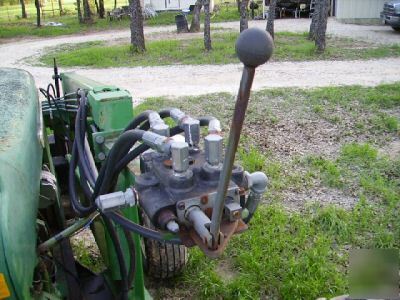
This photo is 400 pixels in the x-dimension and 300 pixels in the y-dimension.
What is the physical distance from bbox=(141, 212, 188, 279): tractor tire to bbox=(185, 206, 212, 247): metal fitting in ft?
5.51

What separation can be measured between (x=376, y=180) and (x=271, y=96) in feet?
11.6

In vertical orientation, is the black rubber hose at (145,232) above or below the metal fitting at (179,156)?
below

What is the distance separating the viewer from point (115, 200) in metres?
1.40

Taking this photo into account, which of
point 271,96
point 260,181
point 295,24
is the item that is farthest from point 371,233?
point 295,24

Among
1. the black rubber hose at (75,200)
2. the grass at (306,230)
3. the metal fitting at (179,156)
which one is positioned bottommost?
the grass at (306,230)

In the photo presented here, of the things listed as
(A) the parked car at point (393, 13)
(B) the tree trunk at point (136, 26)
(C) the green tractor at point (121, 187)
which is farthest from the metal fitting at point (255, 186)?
(A) the parked car at point (393, 13)

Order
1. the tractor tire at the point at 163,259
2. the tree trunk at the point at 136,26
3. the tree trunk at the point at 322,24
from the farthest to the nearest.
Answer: the tree trunk at the point at 136,26, the tree trunk at the point at 322,24, the tractor tire at the point at 163,259

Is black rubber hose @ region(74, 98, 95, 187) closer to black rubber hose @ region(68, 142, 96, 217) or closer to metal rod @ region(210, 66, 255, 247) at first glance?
black rubber hose @ region(68, 142, 96, 217)

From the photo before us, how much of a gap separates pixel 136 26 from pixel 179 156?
40.8 ft

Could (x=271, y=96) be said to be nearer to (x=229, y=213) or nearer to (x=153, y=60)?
(x=153, y=60)

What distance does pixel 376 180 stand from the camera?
4512 millimetres

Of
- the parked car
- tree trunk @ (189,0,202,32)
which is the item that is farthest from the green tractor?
tree trunk @ (189,0,202,32)

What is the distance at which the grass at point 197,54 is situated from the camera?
12.0 metres

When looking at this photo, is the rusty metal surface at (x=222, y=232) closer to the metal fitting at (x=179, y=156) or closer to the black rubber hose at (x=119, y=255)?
the metal fitting at (x=179, y=156)
